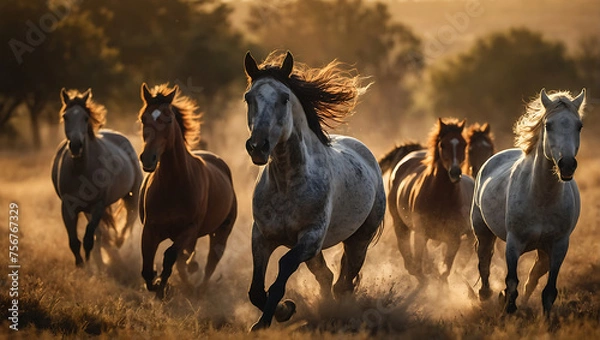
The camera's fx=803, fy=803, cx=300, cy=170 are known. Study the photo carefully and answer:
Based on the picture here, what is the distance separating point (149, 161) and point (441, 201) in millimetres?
4257

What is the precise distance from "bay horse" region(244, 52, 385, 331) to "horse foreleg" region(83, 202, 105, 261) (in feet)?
14.0

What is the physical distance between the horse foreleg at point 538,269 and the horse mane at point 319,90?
2.55 metres

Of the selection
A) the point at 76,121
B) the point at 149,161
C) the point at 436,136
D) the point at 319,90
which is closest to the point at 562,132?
the point at 319,90

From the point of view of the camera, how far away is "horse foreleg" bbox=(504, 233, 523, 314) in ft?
23.8

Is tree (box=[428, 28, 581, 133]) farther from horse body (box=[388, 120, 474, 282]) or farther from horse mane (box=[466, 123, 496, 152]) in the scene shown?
horse body (box=[388, 120, 474, 282])

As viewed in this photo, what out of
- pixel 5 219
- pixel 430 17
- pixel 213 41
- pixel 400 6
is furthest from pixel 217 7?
pixel 400 6

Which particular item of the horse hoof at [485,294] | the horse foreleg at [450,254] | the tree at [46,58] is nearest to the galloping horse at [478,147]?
the horse foreleg at [450,254]

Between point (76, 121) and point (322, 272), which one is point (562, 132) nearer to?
point (322, 272)

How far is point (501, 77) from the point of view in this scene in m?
39.8

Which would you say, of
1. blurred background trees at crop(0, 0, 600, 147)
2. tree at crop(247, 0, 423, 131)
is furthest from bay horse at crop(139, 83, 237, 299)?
tree at crop(247, 0, 423, 131)

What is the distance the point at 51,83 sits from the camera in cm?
3030

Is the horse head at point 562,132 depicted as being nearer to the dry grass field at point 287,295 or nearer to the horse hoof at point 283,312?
the dry grass field at point 287,295

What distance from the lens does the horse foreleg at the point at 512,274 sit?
7.26m

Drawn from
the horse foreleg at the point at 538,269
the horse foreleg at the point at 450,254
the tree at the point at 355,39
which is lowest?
the horse foreleg at the point at 538,269
